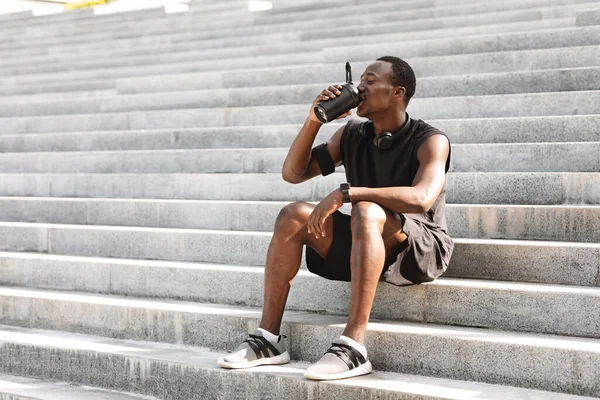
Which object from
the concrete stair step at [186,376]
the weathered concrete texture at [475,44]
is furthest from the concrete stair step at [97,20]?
the concrete stair step at [186,376]

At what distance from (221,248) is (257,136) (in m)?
1.47

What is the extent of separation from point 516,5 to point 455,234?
3982 mm

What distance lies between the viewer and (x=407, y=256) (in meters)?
3.48

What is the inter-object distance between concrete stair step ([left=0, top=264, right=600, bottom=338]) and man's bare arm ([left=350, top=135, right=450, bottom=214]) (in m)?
0.47

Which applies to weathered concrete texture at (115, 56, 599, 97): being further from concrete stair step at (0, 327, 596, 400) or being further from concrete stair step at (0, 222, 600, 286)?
concrete stair step at (0, 327, 596, 400)

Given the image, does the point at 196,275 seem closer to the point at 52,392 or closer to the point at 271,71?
the point at 52,392

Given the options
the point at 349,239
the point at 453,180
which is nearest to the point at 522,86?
the point at 453,180

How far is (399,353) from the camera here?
11.4ft

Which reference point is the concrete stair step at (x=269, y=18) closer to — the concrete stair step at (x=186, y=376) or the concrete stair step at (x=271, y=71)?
the concrete stair step at (x=271, y=71)

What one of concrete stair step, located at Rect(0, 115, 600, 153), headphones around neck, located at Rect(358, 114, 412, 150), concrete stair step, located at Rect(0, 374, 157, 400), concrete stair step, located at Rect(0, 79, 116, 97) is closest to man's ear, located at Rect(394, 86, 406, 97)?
headphones around neck, located at Rect(358, 114, 412, 150)

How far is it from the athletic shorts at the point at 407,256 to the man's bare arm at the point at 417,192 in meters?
0.10

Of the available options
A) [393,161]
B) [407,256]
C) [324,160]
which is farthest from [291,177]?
[407,256]

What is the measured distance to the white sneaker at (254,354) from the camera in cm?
352

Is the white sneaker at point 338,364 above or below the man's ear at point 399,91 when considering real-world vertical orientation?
below
